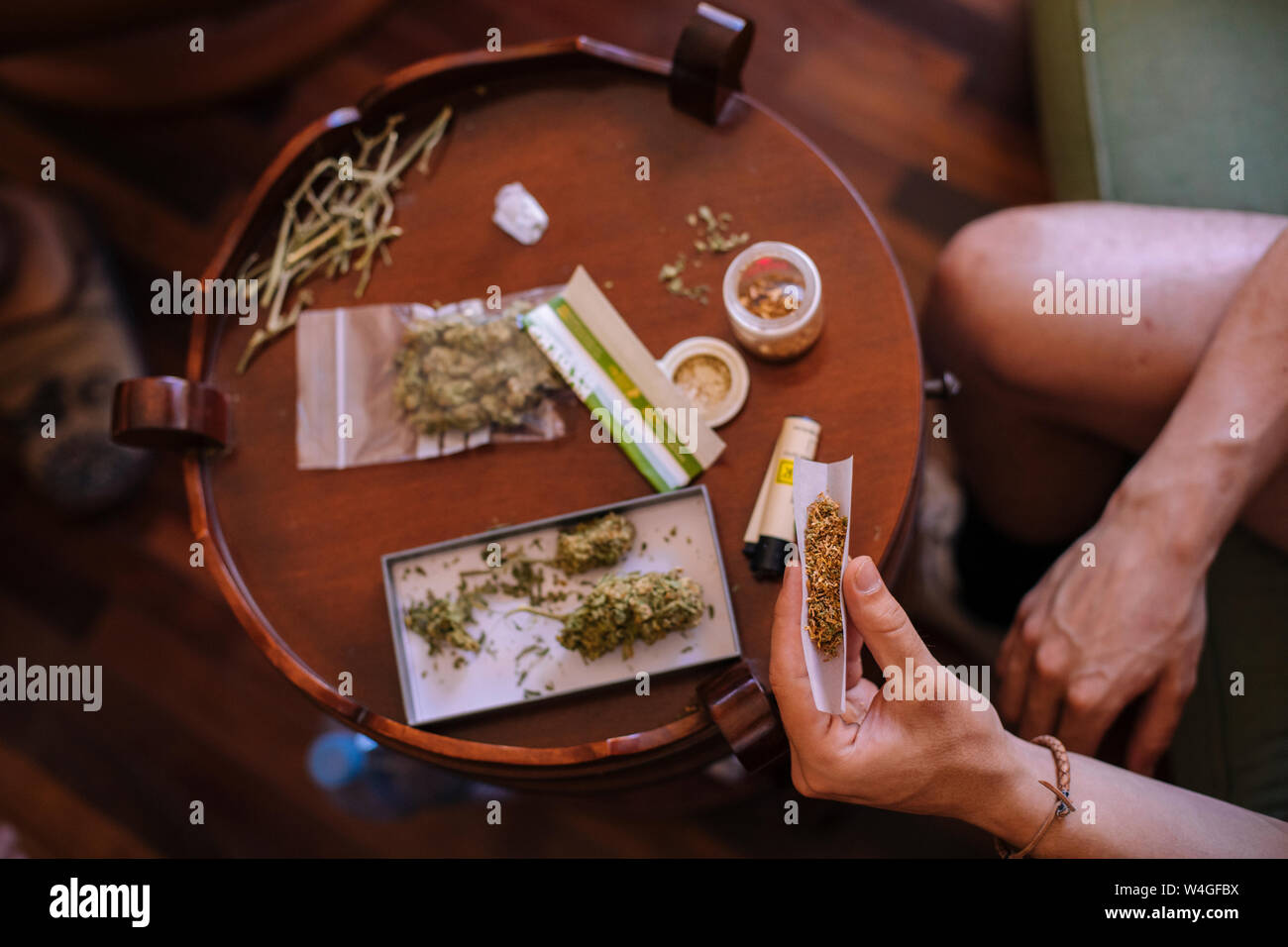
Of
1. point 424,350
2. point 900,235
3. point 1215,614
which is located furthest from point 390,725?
point 900,235

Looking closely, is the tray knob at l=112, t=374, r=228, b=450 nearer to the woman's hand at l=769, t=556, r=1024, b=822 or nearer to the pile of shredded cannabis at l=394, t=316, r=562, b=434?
the pile of shredded cannabis at l=394, t=316, r=562, b=434

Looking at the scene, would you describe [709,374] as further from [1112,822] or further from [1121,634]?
[1112,822]

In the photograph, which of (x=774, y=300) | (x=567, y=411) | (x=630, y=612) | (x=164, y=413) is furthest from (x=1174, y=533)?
(x=164, y=413)

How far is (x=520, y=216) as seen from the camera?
132 cm

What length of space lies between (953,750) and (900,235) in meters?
1.38

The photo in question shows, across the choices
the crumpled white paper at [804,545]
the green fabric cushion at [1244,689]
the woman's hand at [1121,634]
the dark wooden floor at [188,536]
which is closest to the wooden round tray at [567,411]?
the crumpled white paper at [804,545]

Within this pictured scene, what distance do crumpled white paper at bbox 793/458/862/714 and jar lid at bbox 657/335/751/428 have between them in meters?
0.25

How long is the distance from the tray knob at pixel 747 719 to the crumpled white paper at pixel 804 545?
88 millimetres

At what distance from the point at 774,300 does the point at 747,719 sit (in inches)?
22.2

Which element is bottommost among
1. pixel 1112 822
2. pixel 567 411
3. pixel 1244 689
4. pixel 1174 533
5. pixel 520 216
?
pixel 1112 822

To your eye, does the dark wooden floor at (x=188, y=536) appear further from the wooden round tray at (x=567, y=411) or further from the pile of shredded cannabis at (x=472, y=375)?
the pile of shredded cannabis at (x=472, y=375)

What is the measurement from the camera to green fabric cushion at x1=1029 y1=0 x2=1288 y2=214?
135 centimetres

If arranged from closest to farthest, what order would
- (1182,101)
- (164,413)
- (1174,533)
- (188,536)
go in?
(1174,533), (164,413), (1182,101), (188,536)

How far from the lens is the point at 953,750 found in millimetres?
951
